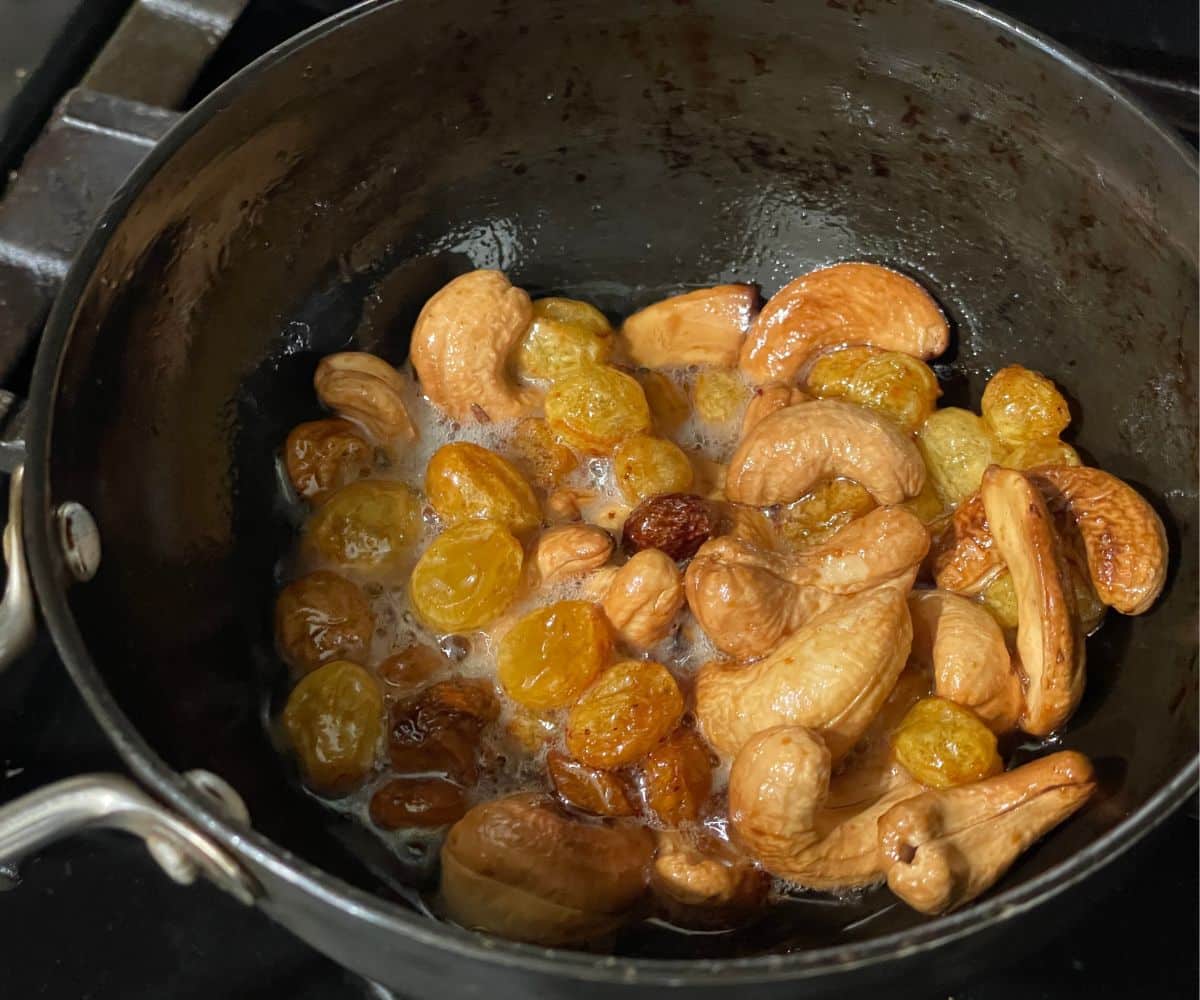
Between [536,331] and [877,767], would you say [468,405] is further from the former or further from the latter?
[877,767]

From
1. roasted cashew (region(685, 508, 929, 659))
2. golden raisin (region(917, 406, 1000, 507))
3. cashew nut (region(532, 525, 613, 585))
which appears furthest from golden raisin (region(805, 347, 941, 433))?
cashew nut (region(532, 525, 613, 585))

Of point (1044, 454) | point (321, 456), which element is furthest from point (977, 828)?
point (321, 456)

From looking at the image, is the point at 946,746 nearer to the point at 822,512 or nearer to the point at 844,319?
the point at 822,512

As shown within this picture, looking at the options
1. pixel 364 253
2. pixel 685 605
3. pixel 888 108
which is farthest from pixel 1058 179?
pixel 364 253

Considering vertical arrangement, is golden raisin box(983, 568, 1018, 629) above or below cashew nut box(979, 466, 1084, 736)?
below

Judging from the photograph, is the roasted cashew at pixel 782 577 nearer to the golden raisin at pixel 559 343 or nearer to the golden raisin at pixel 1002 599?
the golden raisin at pixel 1002 599

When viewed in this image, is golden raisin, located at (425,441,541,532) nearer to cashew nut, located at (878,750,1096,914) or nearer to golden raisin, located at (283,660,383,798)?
golden raisin, located at (283,660,383,798)
